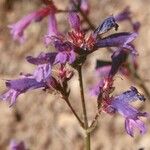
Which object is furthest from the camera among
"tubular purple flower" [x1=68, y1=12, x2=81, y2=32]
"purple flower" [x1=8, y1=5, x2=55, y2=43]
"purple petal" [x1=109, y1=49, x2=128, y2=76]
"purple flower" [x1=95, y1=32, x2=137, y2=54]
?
"purple flower" [x1=8, y1=5, x2=55, y2=43]

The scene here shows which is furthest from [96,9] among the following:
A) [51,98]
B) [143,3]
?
[51,98]

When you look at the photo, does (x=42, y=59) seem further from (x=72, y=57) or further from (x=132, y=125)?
(x=132, y=125)

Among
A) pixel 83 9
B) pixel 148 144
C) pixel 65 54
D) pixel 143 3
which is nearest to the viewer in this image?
pixel 65 54

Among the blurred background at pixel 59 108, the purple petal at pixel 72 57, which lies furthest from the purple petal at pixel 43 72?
the blurred background at pixel 59 108

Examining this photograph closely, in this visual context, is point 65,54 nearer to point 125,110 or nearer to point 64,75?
point 64,75

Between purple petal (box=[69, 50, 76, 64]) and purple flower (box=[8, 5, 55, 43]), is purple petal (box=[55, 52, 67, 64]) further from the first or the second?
purple flower (box=[8, 5, 55, 43])

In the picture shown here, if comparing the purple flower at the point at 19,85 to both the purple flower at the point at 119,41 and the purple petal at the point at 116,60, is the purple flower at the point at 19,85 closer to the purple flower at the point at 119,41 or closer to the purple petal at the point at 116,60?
the purple flower at the point at 119,41

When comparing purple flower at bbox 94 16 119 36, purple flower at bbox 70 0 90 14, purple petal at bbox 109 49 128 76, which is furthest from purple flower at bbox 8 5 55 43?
purple flower at bbox 94 16 119 36
